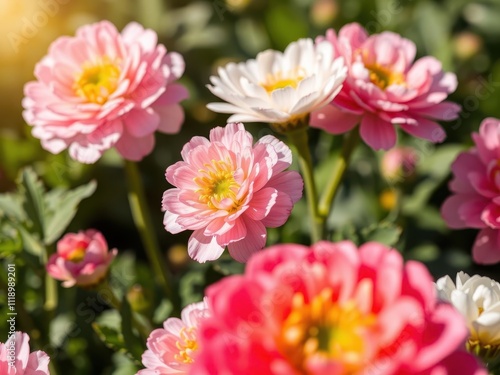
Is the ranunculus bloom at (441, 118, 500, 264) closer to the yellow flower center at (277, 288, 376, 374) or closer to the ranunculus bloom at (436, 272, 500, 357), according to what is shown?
the ranunculus bloom at (436, 272, 500, 357)

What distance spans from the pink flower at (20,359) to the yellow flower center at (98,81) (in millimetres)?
351

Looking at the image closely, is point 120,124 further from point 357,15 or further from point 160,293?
point 357,15

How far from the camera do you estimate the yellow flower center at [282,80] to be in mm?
866

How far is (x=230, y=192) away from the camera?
73cm

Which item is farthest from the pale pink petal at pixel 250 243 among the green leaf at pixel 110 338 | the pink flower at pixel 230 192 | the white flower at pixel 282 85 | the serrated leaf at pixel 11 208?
the serrated leaf at pixel 11 208

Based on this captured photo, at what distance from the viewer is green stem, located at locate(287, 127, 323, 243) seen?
83 centimetres

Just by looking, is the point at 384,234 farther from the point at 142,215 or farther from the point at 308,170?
the point at 142,215

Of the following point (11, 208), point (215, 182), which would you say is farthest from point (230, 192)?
point (11, 208)

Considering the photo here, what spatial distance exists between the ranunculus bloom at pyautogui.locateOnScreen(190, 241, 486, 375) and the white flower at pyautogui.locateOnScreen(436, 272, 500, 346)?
134 millimetres

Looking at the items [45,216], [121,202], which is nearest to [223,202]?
[45,216]

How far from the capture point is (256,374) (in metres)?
0.46

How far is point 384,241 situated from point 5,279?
557 mm

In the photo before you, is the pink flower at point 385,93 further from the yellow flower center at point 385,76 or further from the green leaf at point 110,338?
the green leaf at point 110,338

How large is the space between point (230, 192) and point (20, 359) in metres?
0.28
